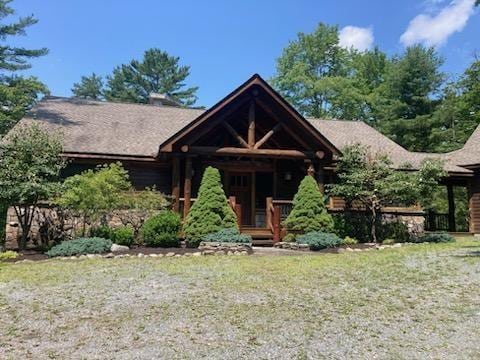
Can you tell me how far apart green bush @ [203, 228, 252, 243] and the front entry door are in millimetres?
4499

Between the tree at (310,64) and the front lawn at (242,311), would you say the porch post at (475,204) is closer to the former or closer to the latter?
the front lawn at (242,311)

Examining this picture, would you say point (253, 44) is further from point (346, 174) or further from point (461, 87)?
point (461, 87)

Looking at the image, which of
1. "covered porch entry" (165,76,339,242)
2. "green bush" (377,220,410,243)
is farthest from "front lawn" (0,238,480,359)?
"green bush" (377,220,410,243)

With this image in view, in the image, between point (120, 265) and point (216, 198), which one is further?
point (216, 198)

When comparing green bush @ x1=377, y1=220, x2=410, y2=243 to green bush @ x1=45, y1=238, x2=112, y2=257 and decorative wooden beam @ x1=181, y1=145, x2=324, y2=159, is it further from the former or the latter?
green bush @ x1=45, y1=238, x2=112, y2=257

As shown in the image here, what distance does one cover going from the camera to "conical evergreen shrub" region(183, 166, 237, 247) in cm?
1252

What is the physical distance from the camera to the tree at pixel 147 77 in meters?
43.5

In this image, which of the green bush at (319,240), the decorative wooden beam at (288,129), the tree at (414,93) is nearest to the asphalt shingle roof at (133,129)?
the decorative wooden beam at (288,129)

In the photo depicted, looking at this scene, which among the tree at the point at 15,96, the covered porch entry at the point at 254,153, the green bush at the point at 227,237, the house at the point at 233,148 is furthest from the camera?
the tree at the point at 15,96

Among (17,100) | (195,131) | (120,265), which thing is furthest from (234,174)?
(17,100)

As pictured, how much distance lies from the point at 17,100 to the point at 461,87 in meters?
31.6

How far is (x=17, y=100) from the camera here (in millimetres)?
23250

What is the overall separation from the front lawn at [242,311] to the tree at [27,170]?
299 cm

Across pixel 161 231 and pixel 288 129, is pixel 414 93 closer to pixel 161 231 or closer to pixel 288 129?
pixel 288 129
